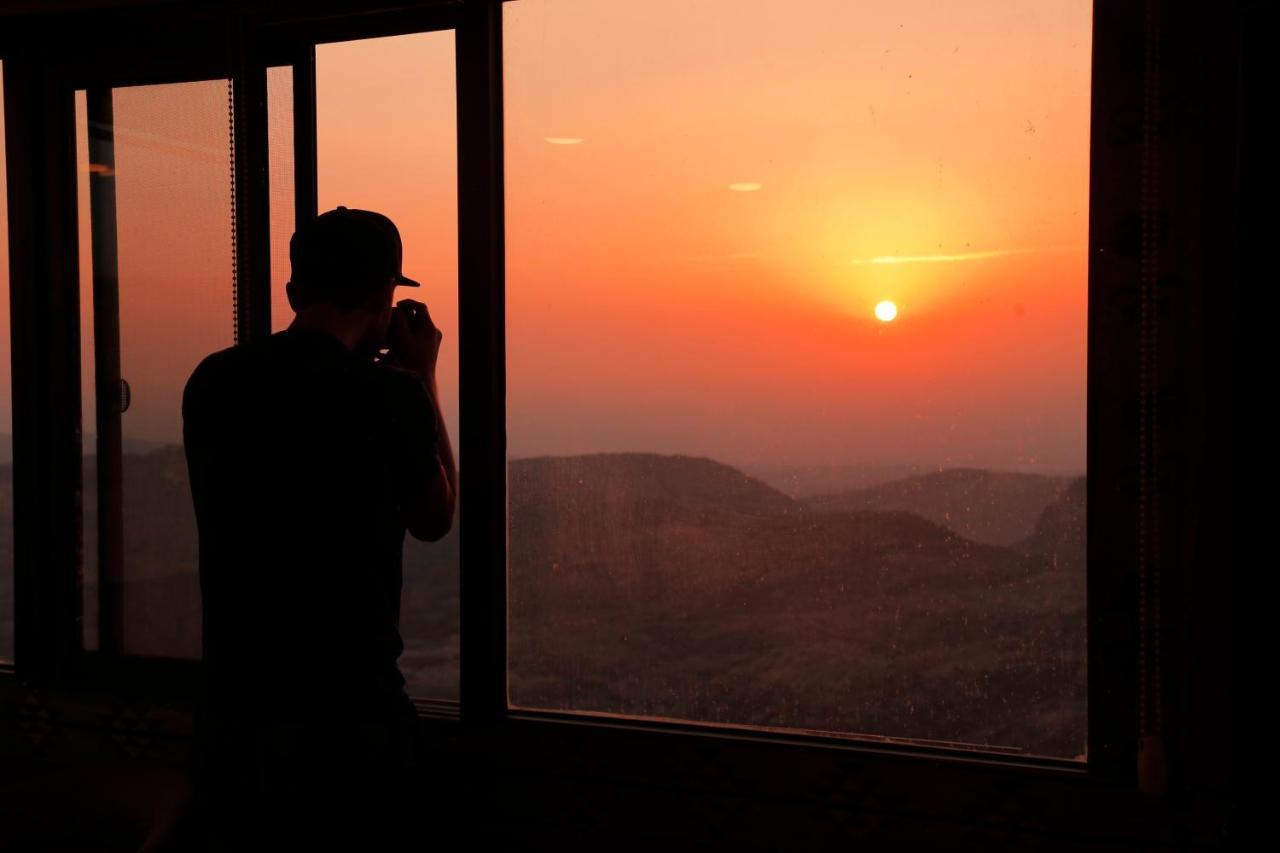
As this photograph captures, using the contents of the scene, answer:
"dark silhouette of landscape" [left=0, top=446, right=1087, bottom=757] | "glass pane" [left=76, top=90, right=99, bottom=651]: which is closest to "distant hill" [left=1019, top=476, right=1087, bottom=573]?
"dark silhouette of landscape" [left=0, top=446, right=1087, bottom=757]

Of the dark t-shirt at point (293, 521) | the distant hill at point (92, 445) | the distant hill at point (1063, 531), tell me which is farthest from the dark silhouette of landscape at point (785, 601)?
the dark t-shirt at point (293, 521)

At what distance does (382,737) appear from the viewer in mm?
1229

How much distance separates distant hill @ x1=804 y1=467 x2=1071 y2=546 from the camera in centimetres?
172

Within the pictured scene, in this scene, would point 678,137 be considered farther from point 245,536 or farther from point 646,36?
point 245,536

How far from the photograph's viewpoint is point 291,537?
119cm

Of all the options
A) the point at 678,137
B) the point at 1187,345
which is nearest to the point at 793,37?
the point at 678,137

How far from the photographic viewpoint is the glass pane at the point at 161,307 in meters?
2.20

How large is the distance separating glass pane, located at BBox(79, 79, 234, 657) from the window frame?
0.21 feet

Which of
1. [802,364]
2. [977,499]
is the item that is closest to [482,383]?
[802,364]

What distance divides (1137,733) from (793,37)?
1.29 meters

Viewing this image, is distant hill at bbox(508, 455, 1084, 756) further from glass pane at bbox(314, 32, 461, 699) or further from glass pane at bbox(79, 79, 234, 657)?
glass pane at bbox(79, 79, 234, 657)

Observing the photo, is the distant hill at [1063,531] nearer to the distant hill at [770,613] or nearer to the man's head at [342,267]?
the distant hill at [770,613]

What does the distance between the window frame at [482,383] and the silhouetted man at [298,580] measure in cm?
74

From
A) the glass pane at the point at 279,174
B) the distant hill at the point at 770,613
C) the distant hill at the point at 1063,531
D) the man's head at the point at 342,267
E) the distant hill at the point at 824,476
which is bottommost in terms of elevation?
the distant hill at the point at 770,613
